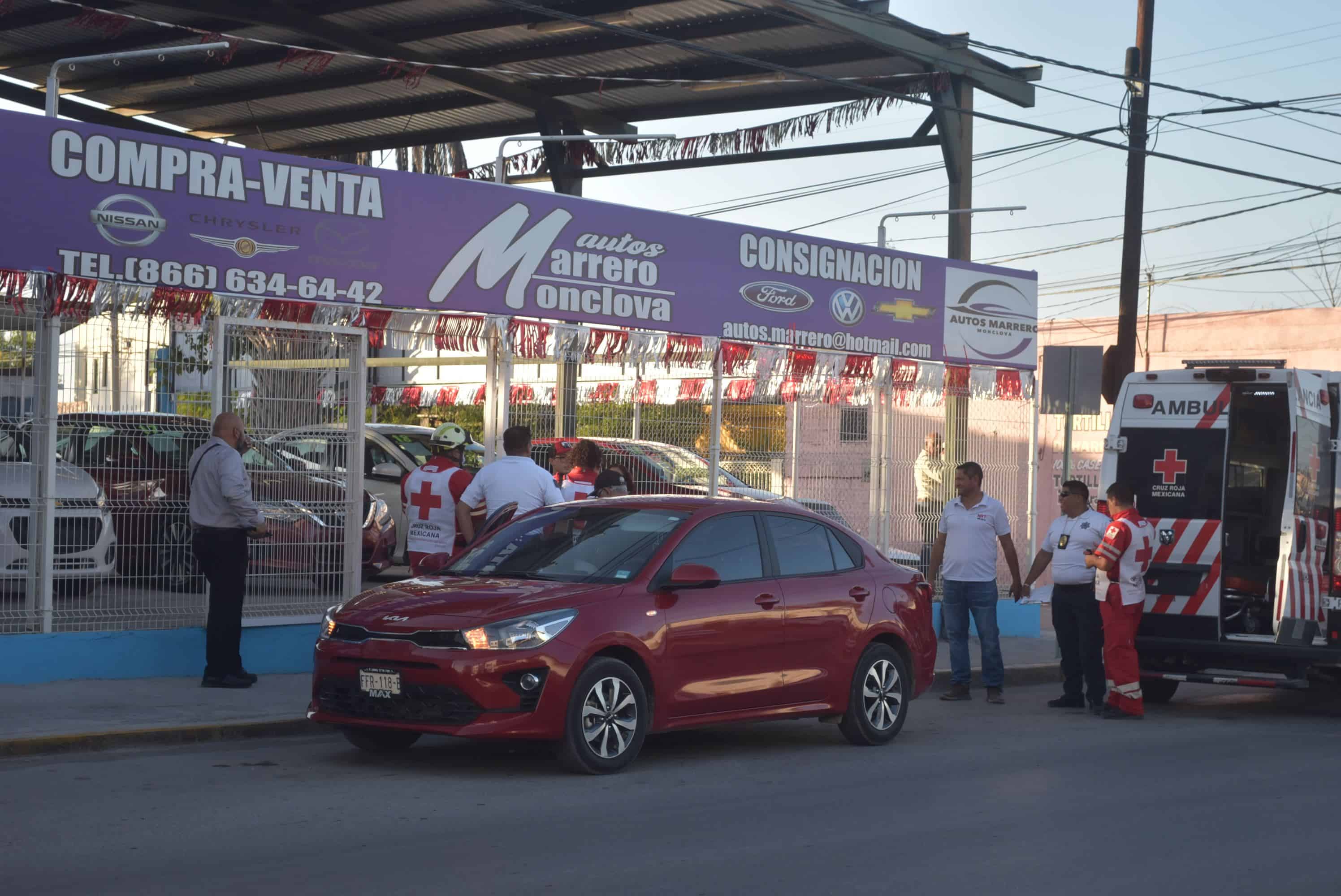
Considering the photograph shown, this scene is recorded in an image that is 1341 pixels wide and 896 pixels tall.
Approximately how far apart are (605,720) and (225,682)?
3844 millimetres

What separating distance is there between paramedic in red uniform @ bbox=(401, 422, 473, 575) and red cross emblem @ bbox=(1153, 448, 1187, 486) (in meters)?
5.71

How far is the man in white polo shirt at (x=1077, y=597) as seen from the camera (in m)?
12.1

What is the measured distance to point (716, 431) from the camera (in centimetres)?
1527

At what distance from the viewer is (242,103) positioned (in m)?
21.9

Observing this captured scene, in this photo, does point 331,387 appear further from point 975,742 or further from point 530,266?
point 975,742

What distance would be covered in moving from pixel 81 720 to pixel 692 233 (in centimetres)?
752

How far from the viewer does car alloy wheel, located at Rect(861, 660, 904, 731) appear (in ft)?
33.3

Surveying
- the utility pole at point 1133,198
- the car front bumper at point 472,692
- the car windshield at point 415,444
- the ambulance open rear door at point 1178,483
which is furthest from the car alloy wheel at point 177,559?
the utility pole at point 1133,198

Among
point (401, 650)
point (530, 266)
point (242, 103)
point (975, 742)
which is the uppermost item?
point (242, 103)

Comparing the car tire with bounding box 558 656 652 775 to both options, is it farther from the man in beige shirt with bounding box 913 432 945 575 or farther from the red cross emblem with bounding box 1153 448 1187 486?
the man in beige shirt with bounding box 913 432 945 575

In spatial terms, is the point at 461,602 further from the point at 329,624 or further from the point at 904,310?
the point at 904,310

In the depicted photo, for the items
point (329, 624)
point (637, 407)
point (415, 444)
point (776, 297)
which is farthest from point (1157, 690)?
point (415, 444)

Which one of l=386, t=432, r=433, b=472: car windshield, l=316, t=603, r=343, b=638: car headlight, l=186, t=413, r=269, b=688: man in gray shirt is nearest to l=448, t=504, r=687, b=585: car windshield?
l=316, t=603, r=343, b=638: car headlight

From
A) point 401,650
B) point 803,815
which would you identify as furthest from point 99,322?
point 803,815
